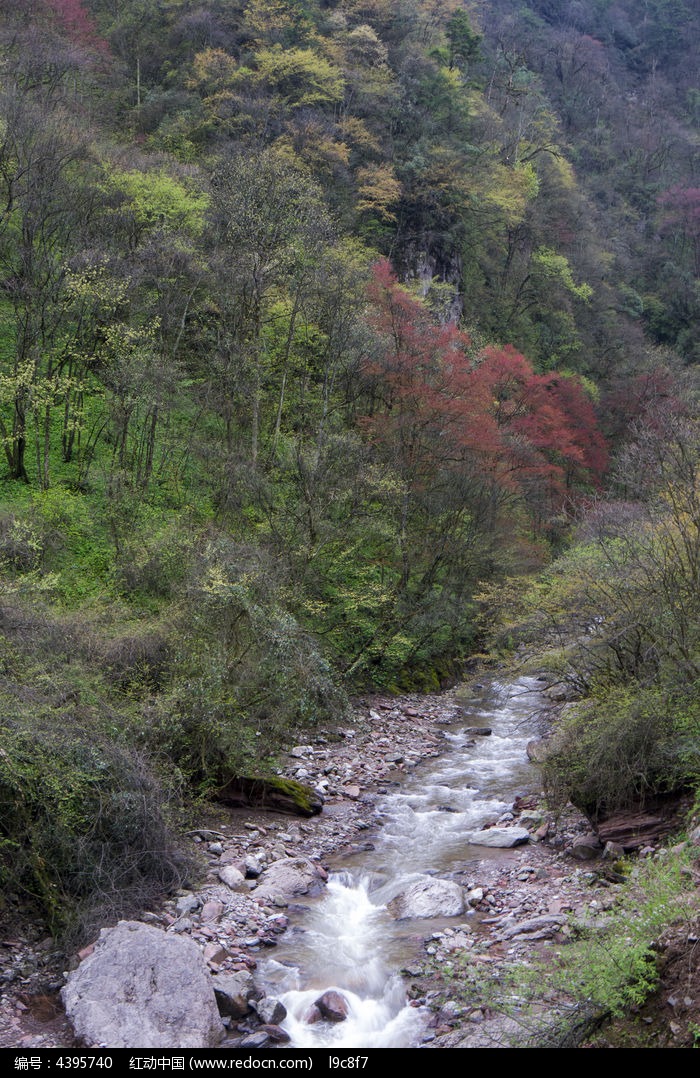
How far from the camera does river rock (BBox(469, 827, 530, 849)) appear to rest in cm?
1173

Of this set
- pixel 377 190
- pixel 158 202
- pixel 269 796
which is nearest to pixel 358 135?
pixel 377 190

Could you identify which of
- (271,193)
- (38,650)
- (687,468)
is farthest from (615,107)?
(38,650)

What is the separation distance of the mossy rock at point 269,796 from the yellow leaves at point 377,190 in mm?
27985

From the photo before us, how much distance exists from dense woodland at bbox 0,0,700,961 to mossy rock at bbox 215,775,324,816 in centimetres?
43

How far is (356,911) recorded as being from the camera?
10.1 m

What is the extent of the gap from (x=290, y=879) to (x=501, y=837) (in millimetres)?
3312

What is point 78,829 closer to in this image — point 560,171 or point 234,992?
point 234,992

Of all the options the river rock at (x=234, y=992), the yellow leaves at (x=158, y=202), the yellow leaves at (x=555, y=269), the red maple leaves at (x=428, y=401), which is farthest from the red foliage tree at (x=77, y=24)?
the river rock at (x=234, y=992)

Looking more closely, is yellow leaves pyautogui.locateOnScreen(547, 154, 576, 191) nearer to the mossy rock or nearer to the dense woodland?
the dense woodland

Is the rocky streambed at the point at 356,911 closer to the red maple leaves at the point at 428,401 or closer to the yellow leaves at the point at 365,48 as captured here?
the red maple leaves at the point at 428,401

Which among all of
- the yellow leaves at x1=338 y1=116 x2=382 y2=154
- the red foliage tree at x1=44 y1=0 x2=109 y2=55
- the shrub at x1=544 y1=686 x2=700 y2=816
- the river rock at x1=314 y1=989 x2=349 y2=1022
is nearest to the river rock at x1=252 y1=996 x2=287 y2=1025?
the river rock at x1=314 y1=989 x2=349 y2=1022

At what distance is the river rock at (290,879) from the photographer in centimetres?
1023

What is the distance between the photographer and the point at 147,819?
953cm

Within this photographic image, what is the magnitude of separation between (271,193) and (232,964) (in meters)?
18.5
